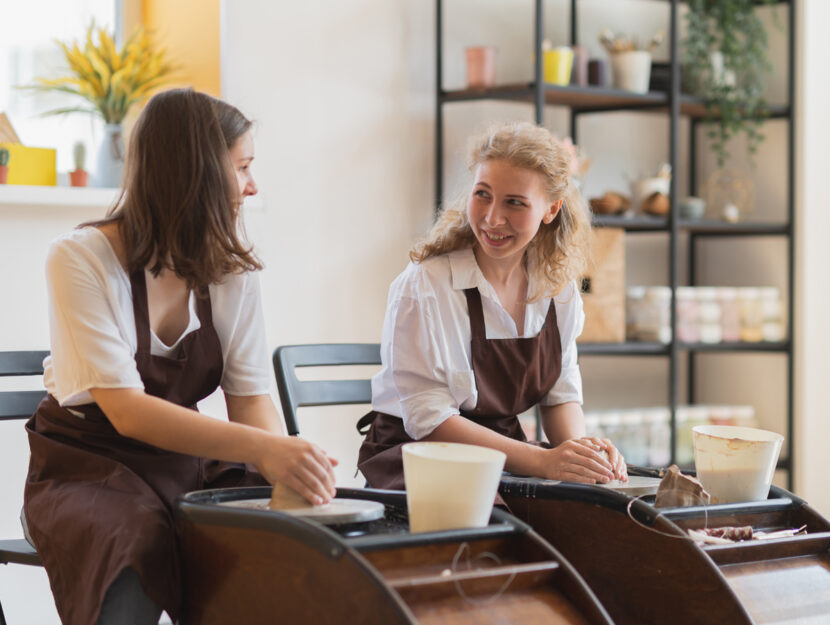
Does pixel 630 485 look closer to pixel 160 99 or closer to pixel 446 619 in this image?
pixel 446 619

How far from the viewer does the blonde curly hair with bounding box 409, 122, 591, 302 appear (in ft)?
6.58

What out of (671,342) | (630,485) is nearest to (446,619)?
(630,485)

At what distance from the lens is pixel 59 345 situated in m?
1.58

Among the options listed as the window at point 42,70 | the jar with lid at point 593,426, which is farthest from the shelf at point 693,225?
the window at point 42,70

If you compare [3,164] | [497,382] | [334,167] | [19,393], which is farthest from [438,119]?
[19,393]

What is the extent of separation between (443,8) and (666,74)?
2.50 feet

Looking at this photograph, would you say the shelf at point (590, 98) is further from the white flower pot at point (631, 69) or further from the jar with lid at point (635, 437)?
the jar with lid at point (635, 437)

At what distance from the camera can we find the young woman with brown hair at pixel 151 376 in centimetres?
146

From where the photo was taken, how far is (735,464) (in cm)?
164

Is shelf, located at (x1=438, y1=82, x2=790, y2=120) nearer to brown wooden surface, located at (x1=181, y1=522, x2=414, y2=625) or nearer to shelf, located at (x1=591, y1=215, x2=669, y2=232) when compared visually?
shelf, located at (x1=591, y1=215, x2=669, y2=232)

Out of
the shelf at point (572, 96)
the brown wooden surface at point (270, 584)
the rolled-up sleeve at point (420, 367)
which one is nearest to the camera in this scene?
the brown wooden surface at point (270, 584)

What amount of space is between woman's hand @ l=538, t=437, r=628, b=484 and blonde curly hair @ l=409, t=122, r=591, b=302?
0.38 metres

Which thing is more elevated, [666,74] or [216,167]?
[666,74]

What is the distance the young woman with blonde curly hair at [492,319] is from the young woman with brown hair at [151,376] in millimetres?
286
